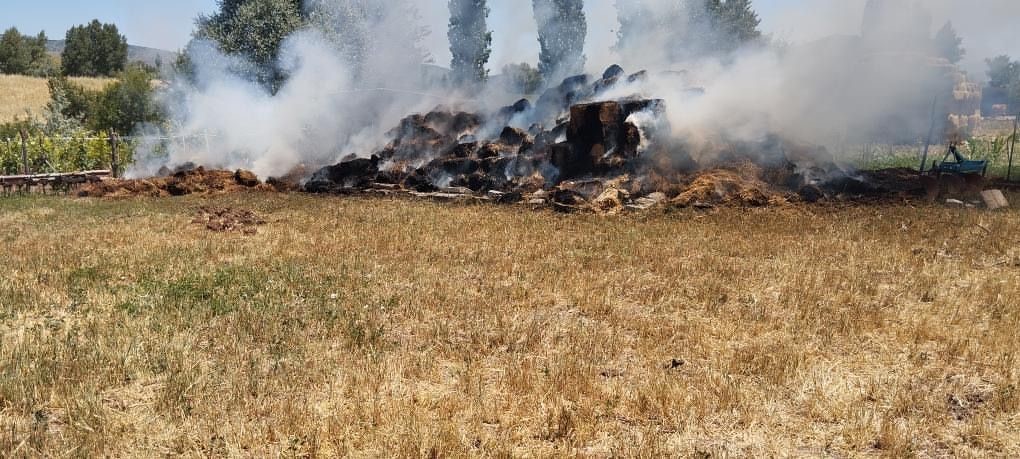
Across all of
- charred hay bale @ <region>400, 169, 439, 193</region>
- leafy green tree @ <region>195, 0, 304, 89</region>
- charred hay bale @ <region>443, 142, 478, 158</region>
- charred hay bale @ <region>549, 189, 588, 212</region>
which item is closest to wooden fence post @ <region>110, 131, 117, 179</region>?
leafy green tree @ <region>195, 0, 304, 89</region>

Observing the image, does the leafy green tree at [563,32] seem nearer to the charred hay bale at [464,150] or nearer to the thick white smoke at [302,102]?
the thick white smoke at [302,102]

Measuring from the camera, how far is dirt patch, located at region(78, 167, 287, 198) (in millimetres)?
18281

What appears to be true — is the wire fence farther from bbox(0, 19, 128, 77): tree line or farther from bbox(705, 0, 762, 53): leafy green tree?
bbox(0, 19, 128, 77): tree line

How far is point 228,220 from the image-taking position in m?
12.2

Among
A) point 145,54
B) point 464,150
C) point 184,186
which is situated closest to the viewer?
point 184,186

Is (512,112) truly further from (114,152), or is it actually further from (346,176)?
(114,152)

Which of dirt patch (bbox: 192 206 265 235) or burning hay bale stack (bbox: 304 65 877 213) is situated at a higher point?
burning hay bale stack (bbox: 304 65 877 213)

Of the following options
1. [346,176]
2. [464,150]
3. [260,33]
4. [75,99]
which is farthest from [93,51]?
[464,150]

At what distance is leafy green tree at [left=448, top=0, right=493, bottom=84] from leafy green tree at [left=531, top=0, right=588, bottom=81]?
4911 millimetres

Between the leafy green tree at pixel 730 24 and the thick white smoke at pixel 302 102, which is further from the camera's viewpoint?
the leafy green tree at pixel 730 24

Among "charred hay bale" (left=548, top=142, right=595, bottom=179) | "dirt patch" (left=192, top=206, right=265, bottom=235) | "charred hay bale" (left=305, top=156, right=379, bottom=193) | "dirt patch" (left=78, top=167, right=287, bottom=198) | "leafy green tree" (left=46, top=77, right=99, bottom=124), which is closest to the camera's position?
"dirt patch" (left=192, top=206, right=265, bottom=235)

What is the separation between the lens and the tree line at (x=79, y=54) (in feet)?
195

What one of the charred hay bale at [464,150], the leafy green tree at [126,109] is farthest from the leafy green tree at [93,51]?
the charred hay bale at [464,150]

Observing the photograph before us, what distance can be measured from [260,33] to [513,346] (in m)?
31.4
